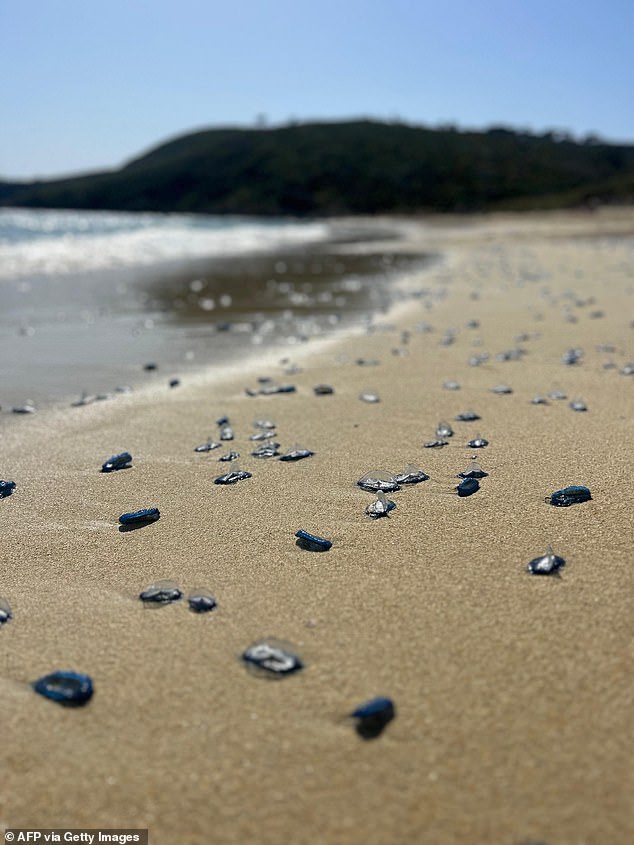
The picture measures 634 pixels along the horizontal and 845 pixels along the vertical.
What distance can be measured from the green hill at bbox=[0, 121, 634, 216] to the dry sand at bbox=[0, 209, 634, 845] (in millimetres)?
60455

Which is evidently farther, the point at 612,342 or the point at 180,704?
the point at 612,342

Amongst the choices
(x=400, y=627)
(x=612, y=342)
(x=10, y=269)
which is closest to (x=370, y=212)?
(x=10, y=269)

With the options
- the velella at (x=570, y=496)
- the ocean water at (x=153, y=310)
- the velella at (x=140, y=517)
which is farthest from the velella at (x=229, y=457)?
the ocean water at (x=153, y=310)

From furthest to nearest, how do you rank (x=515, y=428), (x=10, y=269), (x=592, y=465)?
(x=10, y=269) → (x=515, y=428) → (x=592, y=465)

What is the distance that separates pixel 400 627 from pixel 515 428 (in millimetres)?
1877

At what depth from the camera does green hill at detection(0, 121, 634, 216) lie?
73625mm

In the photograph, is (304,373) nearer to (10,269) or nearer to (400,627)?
(400,627)

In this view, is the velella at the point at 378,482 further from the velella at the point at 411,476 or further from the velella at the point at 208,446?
the velella at the point at 208,446

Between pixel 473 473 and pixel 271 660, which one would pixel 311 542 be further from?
pixel 473 473

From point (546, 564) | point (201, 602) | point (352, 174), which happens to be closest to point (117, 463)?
point (201, 602)

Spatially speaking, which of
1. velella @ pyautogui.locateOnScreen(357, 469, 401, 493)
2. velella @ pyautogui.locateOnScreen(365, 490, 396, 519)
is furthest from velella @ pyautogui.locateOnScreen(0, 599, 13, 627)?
velella @ pyautogui.locateOnScreen(357, 469, 401, 493)

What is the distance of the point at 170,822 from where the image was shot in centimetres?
133

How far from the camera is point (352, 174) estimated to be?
82.9 meters

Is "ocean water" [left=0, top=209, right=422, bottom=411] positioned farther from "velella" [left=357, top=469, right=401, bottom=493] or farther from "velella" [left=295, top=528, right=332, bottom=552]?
"velella" [left=295, top=528, right=332, bottom=552]
